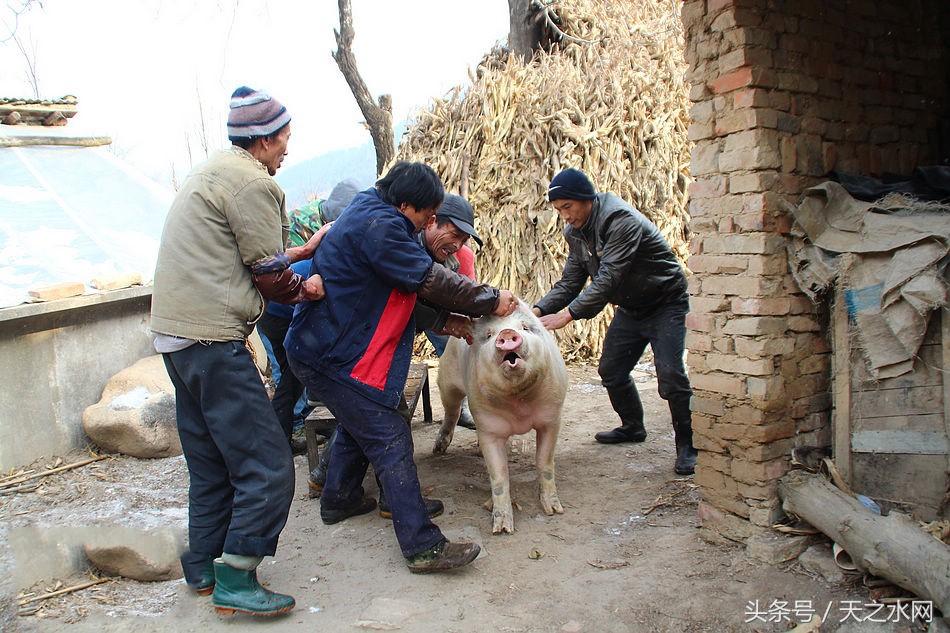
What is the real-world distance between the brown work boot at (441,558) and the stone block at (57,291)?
394 centimetres

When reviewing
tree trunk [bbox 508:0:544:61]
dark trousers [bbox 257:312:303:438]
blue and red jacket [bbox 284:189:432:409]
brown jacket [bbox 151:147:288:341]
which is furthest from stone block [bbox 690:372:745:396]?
tree trunk [bbox 508:0:544:61]

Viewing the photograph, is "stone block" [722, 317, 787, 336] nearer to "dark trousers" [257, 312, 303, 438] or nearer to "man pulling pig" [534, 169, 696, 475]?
"man pulling pig" [534, 169, 696, 475]

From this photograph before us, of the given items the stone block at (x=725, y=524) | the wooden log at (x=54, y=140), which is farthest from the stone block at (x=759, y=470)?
the wooden log at (x=54, y=140)

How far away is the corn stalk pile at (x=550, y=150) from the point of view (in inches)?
353

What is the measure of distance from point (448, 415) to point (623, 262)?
1.85 metres

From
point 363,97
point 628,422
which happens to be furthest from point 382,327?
point 363,97

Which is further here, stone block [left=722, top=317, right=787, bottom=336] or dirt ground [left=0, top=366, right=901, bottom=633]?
stone block [left=722, top=317, right=787, bottom=336]

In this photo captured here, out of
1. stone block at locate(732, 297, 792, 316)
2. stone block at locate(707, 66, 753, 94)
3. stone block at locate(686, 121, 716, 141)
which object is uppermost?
stone block at locate(707, 66, 753, 94)

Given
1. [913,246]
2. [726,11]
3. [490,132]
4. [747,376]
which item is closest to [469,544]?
[747,376]

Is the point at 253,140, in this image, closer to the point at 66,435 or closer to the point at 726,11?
the point at 726,11

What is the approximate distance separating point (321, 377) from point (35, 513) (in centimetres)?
262

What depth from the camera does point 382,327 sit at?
3885 mm

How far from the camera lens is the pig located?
4117 mm

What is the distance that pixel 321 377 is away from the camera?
12.9 ft
